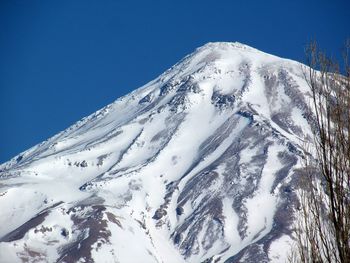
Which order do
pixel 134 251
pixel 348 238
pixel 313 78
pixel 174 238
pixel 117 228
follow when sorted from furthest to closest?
pixel 174 238
pixel 117 228
pixel 134 251
pixel 313 78
pixel 348 238

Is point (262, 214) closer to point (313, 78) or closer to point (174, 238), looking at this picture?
point (174, 238)

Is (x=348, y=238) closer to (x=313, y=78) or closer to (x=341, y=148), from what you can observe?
(x=341, y=148)

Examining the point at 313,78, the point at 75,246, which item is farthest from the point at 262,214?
the point at 313,78

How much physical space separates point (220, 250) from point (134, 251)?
25.8 meters

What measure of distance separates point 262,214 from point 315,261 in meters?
187

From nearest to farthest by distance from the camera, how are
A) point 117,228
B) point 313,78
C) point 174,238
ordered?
1. point 313,78
2. point 117,228
3. point 174,238

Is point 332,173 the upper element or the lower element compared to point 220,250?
lower

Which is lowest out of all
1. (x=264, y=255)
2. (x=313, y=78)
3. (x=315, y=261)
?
(x=315, y=261)

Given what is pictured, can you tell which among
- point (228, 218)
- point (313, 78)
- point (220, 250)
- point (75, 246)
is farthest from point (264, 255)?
point (313, 78)

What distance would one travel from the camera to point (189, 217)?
19950cm

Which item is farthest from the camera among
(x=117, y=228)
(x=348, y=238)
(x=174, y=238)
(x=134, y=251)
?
(x=174, y=238)

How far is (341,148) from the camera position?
14.7m

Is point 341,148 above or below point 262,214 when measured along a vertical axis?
below

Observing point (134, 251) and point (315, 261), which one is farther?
point (134, 251)
